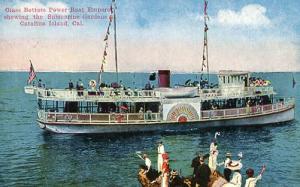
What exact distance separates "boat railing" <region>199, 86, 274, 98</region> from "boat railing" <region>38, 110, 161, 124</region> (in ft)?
16.1

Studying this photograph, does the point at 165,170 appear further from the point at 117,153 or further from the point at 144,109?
the point at 144,109

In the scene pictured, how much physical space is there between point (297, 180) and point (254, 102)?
18965 mm

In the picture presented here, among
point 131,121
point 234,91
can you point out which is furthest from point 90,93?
point 234,91

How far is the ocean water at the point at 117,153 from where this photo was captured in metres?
24.5

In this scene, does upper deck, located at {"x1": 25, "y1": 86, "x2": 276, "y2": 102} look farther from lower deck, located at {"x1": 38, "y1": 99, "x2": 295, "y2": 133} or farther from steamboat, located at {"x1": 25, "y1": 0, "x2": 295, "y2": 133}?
lower deck, located at {"x1": 38, "y1": 99, "x2": 295, "y2": 133}

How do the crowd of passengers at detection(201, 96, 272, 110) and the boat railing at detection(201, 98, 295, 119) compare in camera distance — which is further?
the crowd of passengers at detection(201, 96, 272, 110)

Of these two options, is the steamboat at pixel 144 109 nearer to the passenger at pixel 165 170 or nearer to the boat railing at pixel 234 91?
the boat railing at pixel 234 91

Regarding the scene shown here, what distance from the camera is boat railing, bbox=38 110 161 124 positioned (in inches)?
1412

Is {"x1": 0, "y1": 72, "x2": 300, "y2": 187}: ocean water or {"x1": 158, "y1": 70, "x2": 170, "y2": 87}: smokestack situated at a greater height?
{"x1": 158, "y1": 70, "x2": 170, "y2": 87}: smokestack

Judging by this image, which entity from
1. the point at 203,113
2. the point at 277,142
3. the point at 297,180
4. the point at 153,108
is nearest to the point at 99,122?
the point at 153,108

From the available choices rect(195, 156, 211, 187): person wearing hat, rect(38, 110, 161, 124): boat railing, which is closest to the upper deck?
rect(38, 110, 161, 124): boat railing

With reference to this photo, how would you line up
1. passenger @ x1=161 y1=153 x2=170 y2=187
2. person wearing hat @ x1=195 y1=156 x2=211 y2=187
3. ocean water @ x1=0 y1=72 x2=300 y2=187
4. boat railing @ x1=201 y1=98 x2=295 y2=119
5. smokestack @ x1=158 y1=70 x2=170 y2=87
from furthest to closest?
smokestack @ x1=158 y1=70 x2=170 y2=87, boat railing @ x1=201 y1=98 x2=295 y2=119, ocean water @ x1=0 y1=72 x2=300 y2=187, passenger @ x1=161 y1=153 x2=170 y2=187, person wearing hat @ x1=195 y1=156 x2=211 y2=187

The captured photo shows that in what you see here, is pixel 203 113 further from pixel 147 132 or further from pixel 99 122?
pixel 99 122

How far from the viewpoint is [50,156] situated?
30.2m
